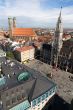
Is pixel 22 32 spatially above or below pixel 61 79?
above

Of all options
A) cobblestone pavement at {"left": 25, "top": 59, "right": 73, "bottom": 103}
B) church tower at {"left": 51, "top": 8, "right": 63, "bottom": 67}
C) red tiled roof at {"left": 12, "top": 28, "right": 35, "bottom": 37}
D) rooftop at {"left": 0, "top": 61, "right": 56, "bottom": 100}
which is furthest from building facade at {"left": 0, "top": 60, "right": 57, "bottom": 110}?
red tiled roof at {"left": 12, "top": 28, "right": 35, "bottom": 37}

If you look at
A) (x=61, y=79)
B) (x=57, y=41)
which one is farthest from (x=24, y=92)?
(x=57, y=41)

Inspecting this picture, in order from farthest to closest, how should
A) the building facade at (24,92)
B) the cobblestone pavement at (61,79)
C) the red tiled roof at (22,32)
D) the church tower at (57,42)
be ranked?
the red tiled roof at (22,32) < the church tower at (57,42) < the cobblestone pavement at (61,79) < the building facade at (24,92)

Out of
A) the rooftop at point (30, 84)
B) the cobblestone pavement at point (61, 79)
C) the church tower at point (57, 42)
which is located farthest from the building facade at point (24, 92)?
the church tower at point (57, 42)

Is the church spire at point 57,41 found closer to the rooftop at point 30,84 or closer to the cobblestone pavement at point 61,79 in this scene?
the cobblestone pavement at point 61,79

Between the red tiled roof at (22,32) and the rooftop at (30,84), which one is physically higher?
the red tiled roof at (22,32)

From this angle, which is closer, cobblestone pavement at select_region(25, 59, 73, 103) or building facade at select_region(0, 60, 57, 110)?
building facade at select_region(0, 60, 57, 110)

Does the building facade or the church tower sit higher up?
the church tower

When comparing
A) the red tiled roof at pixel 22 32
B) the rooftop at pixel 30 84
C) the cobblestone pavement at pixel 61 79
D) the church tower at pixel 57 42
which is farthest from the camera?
the red tiled roof at pixel 22 32

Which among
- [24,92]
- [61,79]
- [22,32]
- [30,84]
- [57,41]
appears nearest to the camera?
[24,92]

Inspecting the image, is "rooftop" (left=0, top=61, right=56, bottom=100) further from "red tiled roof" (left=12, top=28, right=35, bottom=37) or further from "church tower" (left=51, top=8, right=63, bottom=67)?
"red tiled roof" (left=12, top=28, right=35, bottom=37)

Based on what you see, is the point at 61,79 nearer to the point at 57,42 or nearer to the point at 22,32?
the point at 57,42

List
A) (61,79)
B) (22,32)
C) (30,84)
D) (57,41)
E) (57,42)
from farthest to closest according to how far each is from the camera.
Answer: (22,32) → (57,41) → (57,42) → (61,79) → (30,84)

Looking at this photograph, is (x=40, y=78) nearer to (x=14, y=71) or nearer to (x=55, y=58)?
(x=14, y=71)
